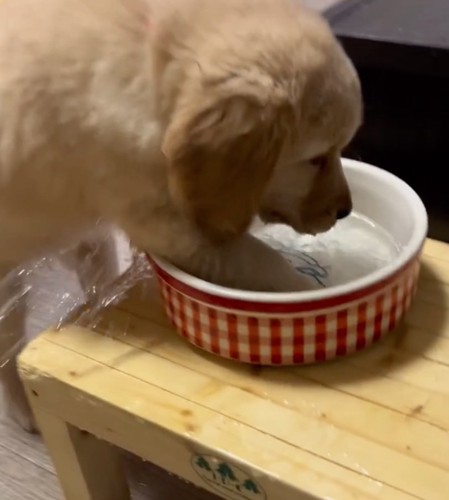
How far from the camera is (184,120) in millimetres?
739

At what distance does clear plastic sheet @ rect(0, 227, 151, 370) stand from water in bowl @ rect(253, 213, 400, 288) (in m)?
0.18

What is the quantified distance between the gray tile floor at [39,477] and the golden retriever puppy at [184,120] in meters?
0.41

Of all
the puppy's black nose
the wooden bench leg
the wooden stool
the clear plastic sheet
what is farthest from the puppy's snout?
the wooden bench leg

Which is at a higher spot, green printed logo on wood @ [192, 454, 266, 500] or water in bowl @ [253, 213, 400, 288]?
water in bowl @ [253, 213, 400, 288]

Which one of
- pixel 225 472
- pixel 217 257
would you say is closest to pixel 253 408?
pixel 225 472

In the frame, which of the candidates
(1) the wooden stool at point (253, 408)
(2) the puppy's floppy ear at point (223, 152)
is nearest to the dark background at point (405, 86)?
(1) the wooden stool at point (253, 408)

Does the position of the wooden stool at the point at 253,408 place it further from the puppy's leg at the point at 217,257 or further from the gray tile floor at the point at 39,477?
the gray tile floor at the point at 39,477

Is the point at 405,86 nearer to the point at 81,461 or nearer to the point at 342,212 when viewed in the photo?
the point at 342,212

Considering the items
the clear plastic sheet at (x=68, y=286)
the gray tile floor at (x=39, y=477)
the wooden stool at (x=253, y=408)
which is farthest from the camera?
the gray tile floor at (x=39, y=477)

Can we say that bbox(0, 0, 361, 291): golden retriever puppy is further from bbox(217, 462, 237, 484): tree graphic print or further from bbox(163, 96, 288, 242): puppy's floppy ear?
bbox(217, 462, 237, 484): tree graphic print

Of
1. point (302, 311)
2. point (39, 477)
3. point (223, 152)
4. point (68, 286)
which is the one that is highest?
point (223, 152)

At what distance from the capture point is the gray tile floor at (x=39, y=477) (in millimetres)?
1126

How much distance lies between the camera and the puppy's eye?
33.8 inches

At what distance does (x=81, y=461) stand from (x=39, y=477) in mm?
267
